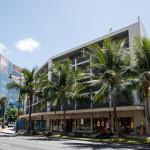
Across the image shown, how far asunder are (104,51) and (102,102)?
44.7 ft

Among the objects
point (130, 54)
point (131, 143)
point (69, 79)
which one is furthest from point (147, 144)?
point (69, 79)

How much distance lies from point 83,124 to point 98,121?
3.48 meters

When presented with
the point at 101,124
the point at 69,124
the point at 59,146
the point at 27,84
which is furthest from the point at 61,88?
the point at 69,124

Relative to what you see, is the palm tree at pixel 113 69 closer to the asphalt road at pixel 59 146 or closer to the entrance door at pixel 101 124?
the asphalt road at pixel 59 146

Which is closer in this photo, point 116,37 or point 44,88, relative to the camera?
point 44,88

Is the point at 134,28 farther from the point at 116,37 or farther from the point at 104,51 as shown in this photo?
the point at 104,51

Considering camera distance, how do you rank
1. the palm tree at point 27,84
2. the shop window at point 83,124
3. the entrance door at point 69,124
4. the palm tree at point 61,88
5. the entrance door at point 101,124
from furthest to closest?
1. the entrance door at point 69,124
2. the shop window at point 83,124
3. the entrance door at point 101,124
4. the palm tree at point 27,84
5. the palm tree at point 61,88

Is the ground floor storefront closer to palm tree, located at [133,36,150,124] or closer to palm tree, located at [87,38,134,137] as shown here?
palm tree, located at [87,38,134,137]

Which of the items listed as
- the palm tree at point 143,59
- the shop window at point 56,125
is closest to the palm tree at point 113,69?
the palm tree at point 143,59

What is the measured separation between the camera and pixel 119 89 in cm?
1833

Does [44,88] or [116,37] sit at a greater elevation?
[116,37]

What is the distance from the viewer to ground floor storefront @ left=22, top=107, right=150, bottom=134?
2545 cm

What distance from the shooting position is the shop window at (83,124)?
105ft

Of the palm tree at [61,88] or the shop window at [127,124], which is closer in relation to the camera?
the palm tree at [61,88]
